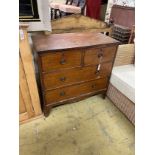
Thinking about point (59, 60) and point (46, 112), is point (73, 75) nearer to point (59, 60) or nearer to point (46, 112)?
point (59, 60)

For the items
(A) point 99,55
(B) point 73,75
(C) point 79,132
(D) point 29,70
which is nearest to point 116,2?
(A) point 99,55

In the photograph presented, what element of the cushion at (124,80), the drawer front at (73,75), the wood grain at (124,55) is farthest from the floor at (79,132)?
the wood grain at (124,55)

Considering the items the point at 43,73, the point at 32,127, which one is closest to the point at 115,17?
the point at 43,73

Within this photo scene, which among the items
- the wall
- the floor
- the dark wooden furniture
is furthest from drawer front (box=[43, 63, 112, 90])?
the wall

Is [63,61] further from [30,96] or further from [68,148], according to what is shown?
[68,148]

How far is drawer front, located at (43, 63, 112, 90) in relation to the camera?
144 cm

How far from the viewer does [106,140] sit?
5.02 ft

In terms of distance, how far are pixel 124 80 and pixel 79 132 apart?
Answer: 794 mm

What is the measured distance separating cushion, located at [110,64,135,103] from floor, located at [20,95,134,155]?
0.36 m

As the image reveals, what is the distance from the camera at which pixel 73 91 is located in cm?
169

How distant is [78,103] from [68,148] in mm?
658

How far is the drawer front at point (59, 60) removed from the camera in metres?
1.29

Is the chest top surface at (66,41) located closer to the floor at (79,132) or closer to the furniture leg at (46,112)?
the furniture leg at (46,112)

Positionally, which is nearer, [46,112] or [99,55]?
[99,55]
